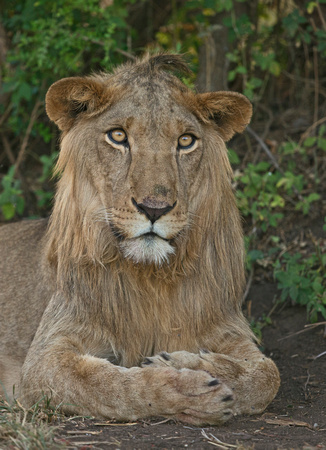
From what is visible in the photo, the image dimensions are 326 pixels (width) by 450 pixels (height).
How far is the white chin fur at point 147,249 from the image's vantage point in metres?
3.29

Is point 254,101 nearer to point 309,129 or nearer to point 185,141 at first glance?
point 309,129

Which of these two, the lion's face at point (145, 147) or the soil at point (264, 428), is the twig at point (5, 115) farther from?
the soil at point (264, 428)

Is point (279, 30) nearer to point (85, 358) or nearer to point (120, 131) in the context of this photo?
point (120, 131)

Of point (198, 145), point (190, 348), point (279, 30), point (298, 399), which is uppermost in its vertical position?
point (279, 30)

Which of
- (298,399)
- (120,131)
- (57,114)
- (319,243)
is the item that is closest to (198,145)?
→ (120,131)

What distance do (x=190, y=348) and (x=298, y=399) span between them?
748 mm

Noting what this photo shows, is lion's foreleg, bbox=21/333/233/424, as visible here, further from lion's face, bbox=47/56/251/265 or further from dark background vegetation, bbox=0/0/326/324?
dark background vegetation, bbox=0/0/326/324

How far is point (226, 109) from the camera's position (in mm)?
3877

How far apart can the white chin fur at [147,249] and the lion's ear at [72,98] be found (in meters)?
0.80

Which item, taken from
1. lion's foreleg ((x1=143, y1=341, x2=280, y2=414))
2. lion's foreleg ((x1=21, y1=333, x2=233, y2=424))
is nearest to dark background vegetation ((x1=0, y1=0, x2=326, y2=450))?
lion's foreleg ((x1=143, y1=341, x2=280, y2=414))

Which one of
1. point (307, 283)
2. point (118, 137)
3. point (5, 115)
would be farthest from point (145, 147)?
point (5, 115)

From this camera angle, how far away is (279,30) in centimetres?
698

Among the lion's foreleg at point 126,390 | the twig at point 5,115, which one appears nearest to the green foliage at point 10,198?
the twig at point 5,115

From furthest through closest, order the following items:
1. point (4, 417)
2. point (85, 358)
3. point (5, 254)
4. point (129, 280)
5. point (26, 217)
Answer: point (26, 217) → point (5, 254) → point (129, 280) → point (85, 358) → point (4, 417)
